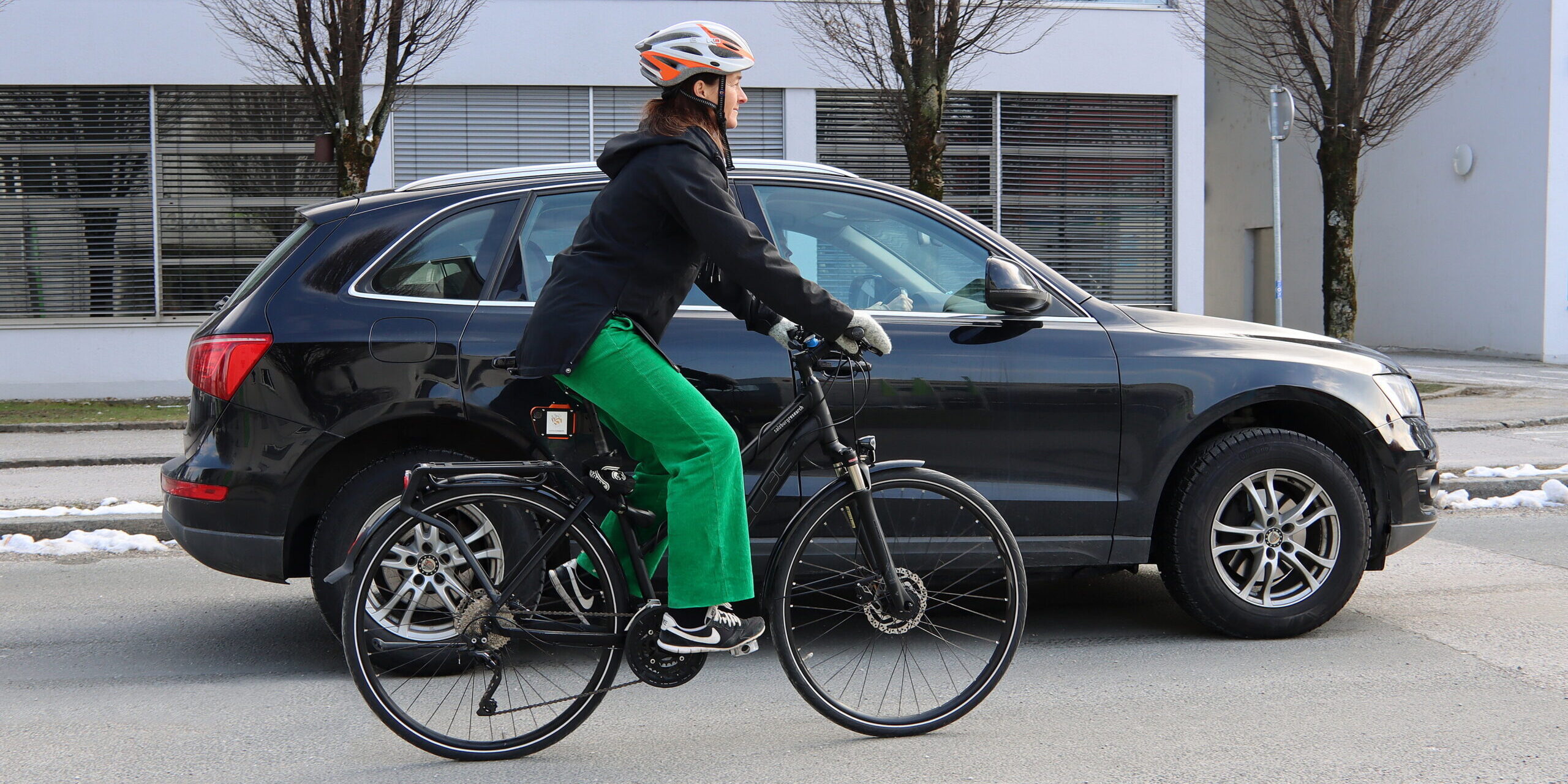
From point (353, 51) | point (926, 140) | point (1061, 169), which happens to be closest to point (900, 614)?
point (926, 140)

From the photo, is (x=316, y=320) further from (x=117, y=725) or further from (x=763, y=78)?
(x=763, y=78)

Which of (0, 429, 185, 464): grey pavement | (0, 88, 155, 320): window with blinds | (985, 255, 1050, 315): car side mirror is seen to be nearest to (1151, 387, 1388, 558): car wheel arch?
(985, 255, 1050, 315): car side mirror

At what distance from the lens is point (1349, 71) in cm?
1403

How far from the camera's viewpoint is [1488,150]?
19734 mm

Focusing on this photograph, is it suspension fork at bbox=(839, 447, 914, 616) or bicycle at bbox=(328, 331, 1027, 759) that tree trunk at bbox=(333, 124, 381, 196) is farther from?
suspension fork at bbox=(839, 447, 914, 616)

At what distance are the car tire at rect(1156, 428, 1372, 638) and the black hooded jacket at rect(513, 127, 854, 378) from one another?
75.6 inches

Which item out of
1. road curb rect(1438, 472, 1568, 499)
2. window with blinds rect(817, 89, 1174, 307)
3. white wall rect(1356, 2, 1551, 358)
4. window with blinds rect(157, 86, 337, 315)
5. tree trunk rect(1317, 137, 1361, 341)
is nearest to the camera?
road curb rect(1438, 472, 1568, 499)

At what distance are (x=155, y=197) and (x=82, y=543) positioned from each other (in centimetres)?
1037

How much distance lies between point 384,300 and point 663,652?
67.6 inches

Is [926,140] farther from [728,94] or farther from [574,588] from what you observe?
[574,588]

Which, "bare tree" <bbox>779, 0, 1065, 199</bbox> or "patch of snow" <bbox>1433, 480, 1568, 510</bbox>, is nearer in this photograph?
"patch of snow" <bbox>1433, 480, 1568, 510</bbox>

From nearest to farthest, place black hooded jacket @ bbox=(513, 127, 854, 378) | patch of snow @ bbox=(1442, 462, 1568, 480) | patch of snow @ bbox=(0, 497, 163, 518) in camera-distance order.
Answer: black hooded jacket @ bbox=(513, 127, 854, 378), patch of snow @ bbox=(0, 497, 163, 518), patch of snow @ bbox=(1442, 462, 1568, 480)

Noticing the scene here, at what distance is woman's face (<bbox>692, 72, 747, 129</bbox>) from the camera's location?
3.51 m


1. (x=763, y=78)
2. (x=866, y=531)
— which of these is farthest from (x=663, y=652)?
(x=763, y=78)
